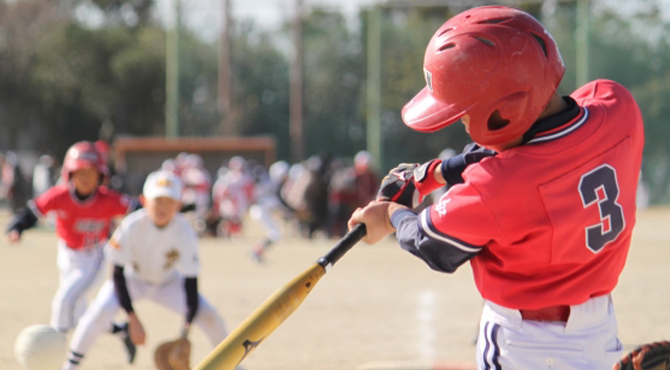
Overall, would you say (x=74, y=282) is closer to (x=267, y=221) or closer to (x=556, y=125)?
(x=556, y=125)

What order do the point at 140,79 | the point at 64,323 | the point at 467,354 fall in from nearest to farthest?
1. the point at 64,323
2. the point at 467,354
3. the point at 140,79

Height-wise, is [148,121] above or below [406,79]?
below

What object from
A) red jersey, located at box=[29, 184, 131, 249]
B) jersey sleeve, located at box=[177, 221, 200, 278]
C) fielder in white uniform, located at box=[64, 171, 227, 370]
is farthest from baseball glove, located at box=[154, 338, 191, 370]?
red jersey, located at box=[29, 184, 131, 249]

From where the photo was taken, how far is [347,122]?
29.9m

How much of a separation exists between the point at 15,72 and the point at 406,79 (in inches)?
1130

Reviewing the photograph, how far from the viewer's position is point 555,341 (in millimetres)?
2922

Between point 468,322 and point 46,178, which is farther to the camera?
point 46,178

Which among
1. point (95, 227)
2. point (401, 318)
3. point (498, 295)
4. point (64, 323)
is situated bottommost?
point (401, 318)

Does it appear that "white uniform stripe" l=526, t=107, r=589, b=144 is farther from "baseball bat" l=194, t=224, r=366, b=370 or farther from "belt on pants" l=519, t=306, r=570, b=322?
"baseball bat" l=194, t=224, r=366, b=370

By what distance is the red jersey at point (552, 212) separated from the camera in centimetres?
278

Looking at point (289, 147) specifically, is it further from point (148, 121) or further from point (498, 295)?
point (498, 295)

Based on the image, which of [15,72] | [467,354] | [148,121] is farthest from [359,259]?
[15,72]

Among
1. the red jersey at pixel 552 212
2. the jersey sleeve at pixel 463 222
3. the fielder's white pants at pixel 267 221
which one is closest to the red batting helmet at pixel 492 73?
the red jersey at pixel 552 212

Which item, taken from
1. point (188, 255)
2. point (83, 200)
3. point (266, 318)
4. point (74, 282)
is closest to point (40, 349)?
point (188, 255)
